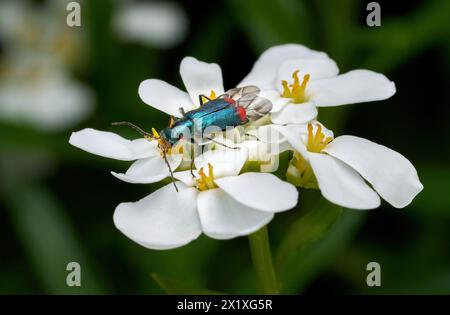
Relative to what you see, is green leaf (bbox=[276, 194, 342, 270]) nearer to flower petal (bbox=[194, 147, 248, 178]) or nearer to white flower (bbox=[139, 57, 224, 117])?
flower petal (bbox=[194, 147, 248, 178])

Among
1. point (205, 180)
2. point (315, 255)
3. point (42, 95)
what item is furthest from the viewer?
point (42, 95)

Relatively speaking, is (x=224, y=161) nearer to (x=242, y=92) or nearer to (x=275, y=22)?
(x=242, y=92)

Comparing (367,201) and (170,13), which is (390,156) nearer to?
(367,201)

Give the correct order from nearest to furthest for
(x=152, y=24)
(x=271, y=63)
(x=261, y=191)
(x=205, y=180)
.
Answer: (x=261, y=191) < (x=205, y=180) < (x=271, y=63) < (x=152, y=24)

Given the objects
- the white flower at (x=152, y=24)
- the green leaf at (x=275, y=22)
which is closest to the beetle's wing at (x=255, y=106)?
the green leaf at (x=275, y=22)

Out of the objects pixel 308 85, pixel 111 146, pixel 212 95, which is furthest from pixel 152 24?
pixel 111 146

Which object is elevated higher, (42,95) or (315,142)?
(315,142)

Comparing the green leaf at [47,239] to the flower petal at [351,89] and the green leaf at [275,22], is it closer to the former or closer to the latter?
the green leaf at [275,22]
